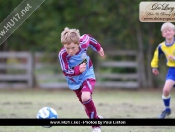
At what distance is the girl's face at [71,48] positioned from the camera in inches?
266

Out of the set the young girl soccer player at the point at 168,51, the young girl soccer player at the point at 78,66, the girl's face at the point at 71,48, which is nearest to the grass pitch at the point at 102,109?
the young girl soccer player at the point at 78,66

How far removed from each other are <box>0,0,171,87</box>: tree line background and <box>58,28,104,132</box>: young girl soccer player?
1016 centimetres

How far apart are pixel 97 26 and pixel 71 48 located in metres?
11.4

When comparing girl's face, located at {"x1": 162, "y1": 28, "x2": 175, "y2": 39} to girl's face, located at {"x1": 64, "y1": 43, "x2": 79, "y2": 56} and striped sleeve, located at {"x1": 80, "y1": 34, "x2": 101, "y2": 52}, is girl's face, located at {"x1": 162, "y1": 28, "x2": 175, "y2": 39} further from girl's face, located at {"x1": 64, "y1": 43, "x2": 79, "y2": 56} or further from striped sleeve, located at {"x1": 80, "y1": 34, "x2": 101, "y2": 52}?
girl's face, located at {"x1": 64, "y1": 43, "x2": 79, "y2": 56}

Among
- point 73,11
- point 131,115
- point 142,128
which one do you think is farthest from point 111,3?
point 142,128

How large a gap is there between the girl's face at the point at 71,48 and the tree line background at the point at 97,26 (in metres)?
10.3

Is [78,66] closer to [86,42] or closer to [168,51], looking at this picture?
[86,42]

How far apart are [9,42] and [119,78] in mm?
4539

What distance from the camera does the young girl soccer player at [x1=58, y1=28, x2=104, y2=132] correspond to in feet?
22.2

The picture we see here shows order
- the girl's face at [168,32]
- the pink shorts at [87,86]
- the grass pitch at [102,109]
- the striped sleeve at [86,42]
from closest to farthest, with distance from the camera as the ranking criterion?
the pink shorts at [87,86] < the striped sleeve at [86,42] < the grass pitch at [102,109] < the girl's face at [168,32]

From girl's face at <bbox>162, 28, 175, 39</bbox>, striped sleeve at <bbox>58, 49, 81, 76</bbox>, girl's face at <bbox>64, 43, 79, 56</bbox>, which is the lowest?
striped sleeve at <bbox>58, 49, 81, 76</bbox>

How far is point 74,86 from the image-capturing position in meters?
7.07

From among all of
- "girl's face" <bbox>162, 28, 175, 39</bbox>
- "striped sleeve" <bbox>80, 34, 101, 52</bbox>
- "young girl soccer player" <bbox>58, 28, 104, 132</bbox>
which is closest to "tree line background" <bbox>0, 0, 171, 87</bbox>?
"girl's face" <bbox>162, 28, 175, 39</bbox>

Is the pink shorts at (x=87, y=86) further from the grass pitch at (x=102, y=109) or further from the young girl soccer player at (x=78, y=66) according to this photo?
the grass pitch at (x=102, y=109)
